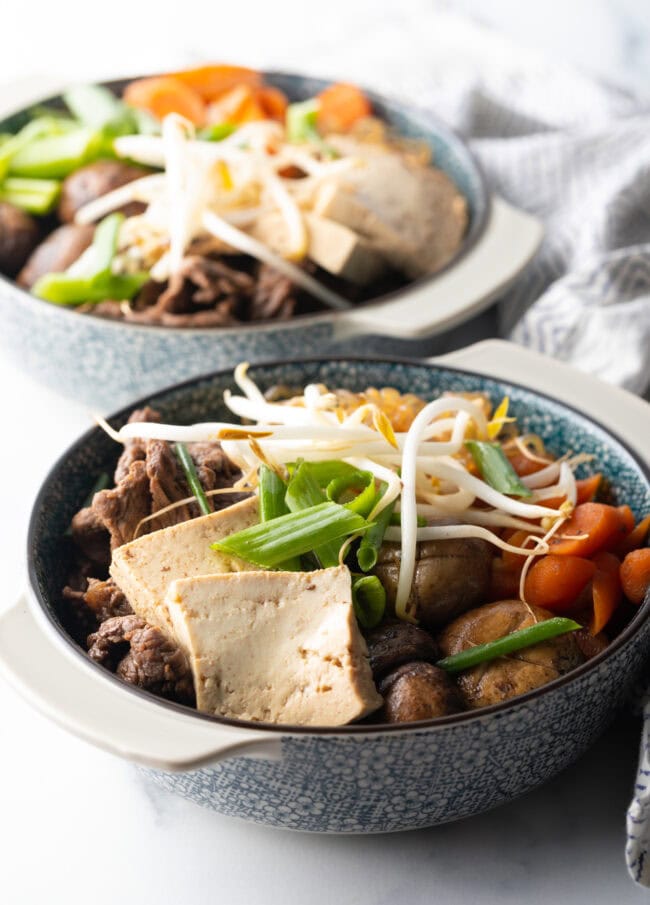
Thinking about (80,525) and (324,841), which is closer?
(324,841)

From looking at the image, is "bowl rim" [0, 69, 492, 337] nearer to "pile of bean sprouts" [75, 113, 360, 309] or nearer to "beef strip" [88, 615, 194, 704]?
"pile of bean sprouts" [75, 113, 360, 309]

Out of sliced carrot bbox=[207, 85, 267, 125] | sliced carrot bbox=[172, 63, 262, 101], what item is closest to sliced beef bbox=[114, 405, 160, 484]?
sliced carrot bbox=[207, 85, 267, 125]

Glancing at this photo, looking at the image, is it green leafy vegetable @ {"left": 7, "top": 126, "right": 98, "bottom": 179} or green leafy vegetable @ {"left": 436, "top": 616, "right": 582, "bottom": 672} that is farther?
green leafy vegetable @ {"left": 7, "top": 126, "right": 98, "bottom": 179}

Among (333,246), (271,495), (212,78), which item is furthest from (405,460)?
(212,78)

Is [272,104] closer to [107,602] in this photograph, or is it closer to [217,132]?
[217,132]

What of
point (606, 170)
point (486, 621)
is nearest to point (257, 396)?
point (486, 621)

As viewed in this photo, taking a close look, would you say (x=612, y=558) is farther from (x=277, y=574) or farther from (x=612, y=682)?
(x=277, y=574)

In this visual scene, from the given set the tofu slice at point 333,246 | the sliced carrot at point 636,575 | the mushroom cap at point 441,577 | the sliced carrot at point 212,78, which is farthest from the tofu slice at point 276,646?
the sliced carrot at point 212,78

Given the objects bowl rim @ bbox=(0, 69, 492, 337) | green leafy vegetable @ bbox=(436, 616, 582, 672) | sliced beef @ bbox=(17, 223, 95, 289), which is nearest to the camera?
green leafy vegetable @ bbox=(436, 616, 582, 672)
